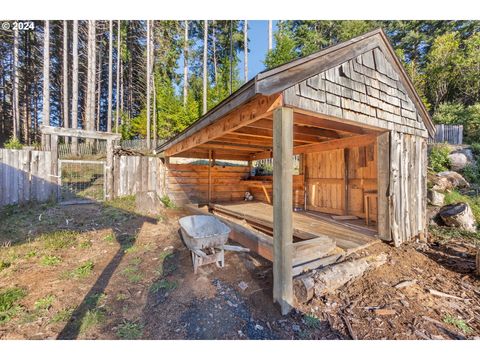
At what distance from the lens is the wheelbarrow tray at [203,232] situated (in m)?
3.26

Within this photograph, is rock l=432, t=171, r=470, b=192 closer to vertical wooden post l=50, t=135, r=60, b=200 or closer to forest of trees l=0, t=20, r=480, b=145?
forest of trees l=0, t=20, r=480, b=145

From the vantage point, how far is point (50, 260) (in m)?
3.65

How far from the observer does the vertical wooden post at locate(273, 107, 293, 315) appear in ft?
8.23

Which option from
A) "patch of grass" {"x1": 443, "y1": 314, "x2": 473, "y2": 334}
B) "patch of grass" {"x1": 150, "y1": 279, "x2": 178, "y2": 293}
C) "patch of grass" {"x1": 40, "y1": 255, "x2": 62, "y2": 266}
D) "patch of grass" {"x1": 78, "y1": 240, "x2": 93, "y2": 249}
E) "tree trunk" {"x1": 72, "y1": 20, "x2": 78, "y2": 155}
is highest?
"tree trunk" {"x1": 72, "y1": 20, "x2": 78, "y2": 155}

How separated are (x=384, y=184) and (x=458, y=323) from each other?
230cm

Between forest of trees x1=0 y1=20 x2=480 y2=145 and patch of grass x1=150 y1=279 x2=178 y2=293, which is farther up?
forest of trees x1=0 y1=20 x2=480 y2=145

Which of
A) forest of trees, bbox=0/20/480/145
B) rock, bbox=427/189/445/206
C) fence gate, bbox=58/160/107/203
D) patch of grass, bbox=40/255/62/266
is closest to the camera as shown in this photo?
patch of grass, bbox=40/255/62/266

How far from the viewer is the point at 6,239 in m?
4.50

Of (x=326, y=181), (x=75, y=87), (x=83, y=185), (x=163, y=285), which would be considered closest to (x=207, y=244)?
(x=163, y=285)

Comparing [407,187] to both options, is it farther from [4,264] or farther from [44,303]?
[4,264]

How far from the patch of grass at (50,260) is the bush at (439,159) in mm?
12306

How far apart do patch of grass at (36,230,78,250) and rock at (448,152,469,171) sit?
525 inches

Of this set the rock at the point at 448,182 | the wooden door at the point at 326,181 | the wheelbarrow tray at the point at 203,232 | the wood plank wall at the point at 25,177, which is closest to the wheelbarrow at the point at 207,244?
the wheelbarrow tray at the point at 203,232

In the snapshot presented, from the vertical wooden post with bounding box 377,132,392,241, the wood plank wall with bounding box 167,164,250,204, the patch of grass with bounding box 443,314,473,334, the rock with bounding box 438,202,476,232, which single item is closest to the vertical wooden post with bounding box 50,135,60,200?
the wood plank wall with bounding box 167,164,250,204
